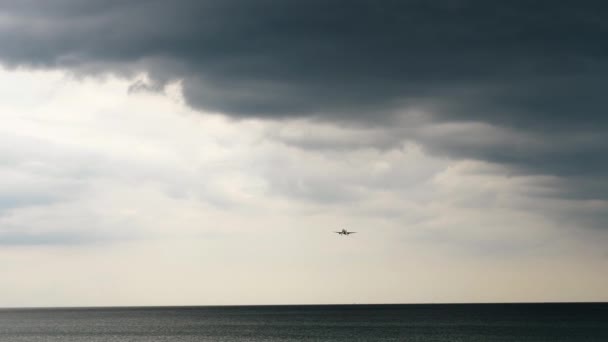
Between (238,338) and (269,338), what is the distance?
24.1ft

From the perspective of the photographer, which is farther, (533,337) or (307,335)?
(307,335)

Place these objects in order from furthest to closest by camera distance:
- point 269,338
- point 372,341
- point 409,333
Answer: point 409,333, point 269,338, point 372,341

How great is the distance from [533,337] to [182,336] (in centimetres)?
8399

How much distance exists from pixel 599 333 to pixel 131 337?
114 metres

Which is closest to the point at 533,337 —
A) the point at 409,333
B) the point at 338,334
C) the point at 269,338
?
the point at 409,333

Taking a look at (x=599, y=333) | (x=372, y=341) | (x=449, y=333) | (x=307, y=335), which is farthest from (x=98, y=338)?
(x=599, y=333)

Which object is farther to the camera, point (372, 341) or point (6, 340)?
point (6, 340)

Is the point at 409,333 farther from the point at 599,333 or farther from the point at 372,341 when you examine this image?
the point at 599,333

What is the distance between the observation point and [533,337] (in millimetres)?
163000

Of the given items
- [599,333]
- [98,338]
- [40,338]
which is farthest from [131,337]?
[599,333]

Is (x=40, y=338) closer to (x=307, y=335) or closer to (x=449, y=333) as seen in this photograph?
(x=307, y=335)

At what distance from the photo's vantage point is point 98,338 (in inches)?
6944

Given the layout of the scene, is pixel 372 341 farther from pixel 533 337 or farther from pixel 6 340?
pixel 6 340

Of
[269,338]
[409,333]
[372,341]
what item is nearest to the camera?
[372,341]
